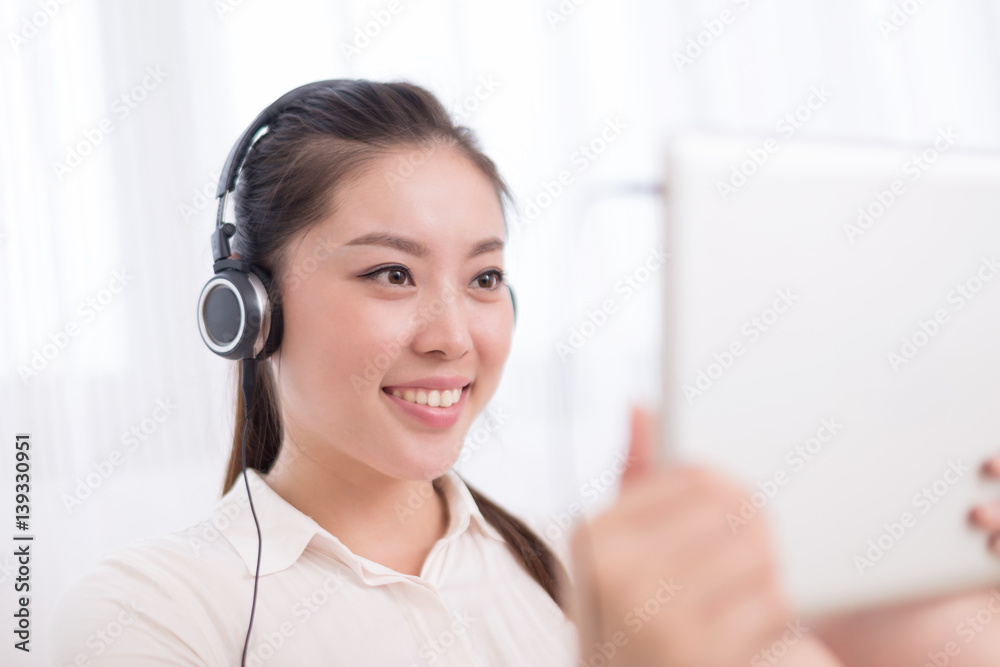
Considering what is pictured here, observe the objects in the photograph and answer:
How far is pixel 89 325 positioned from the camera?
5.09 feet

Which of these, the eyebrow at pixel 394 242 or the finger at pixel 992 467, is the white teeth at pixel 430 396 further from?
the finger at pixel 992 467

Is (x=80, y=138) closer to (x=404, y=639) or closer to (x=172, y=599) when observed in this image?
(x=172, y=599)

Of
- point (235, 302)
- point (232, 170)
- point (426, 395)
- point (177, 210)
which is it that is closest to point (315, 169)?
point (232, 170)

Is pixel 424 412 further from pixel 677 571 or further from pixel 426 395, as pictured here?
pixel 677 571

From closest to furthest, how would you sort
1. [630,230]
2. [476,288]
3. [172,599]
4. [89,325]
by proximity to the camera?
[172,599]
[476,288]
[89,325]
[630,230]

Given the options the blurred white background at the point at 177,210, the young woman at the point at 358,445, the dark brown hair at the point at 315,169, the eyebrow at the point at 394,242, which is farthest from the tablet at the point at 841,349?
the blurred white background at the point at 177,210

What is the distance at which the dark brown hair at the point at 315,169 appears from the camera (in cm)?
85

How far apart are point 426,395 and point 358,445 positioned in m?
0.10

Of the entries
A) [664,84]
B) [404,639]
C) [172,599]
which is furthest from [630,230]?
[172,599]

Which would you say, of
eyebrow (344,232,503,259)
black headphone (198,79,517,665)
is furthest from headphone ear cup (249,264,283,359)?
eyebrow (344,232,503,259)

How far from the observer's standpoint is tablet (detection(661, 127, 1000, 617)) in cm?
34

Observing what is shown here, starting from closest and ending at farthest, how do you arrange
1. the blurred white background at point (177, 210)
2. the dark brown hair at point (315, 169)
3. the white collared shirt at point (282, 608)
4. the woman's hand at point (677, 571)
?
the woman's hand at point (677, 571)
the white collared shirt at point (282, 608)
the dark brown hair at point (315, 169)
the blurred white background at point (177, 210)

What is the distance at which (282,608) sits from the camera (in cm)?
79

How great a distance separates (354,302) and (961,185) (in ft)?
1.91
